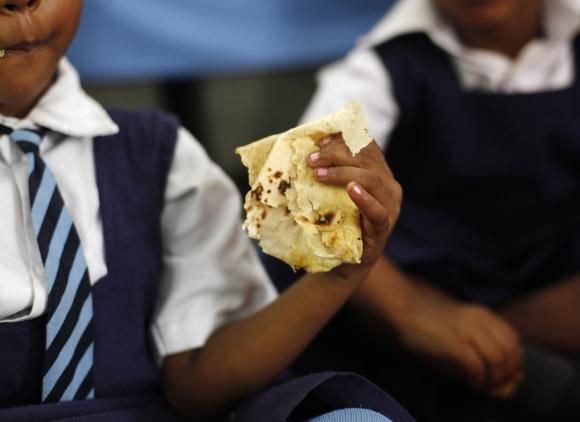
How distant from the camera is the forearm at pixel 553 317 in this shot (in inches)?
38.8

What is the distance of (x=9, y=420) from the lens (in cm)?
62

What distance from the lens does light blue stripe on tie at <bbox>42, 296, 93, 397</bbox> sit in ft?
2.11

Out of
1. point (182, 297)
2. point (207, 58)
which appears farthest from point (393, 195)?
point (207, 58)

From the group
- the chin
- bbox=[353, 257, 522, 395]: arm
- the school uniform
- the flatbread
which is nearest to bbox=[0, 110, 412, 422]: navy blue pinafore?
the school uniform

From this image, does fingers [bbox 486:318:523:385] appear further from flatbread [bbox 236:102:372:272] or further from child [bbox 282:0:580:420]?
flatbread [bbox 236:102:372:272]

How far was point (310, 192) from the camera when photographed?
599mm

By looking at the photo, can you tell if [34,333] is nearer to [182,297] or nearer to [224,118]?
[182,297]

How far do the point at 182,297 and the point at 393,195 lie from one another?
241mm

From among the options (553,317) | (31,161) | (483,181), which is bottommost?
(553,317)

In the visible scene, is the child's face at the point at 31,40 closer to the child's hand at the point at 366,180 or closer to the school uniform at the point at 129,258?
the school uniform at the point at 129,258

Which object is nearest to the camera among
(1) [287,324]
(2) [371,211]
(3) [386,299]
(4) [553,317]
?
(2) [371,211]

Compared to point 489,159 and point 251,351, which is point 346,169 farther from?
point 489,159

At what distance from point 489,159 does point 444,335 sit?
0.25 metres

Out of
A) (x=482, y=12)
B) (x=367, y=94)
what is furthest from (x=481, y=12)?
(x=367, y=94)
